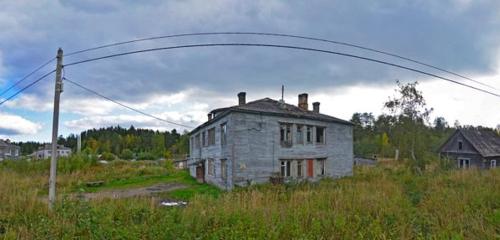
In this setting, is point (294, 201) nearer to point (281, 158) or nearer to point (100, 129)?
point (281, 158)

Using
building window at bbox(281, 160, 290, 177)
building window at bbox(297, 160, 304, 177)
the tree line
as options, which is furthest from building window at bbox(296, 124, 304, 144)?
the tree line

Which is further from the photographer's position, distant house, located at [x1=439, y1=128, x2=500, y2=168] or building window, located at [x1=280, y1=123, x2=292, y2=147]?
distant house, located at [x1=439, y1=128, x2=500, y2=168]

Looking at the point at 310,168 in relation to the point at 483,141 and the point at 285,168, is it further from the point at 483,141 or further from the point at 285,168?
the point at 483,141

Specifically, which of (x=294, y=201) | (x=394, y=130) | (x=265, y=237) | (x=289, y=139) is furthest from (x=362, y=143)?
(x=265, y=237)

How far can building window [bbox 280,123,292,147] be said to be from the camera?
77.9 ft

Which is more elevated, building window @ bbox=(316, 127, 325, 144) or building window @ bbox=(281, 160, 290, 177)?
building window @ bbox=(316, 127, 325, 144)

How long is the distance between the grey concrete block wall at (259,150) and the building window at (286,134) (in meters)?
0.29

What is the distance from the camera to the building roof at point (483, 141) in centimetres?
3838

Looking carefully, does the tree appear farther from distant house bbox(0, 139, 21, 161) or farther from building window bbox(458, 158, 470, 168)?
distant house bbox(0, 139, 21, 161)

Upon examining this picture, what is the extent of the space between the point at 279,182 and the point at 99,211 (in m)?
14.7

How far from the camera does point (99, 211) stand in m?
8.01

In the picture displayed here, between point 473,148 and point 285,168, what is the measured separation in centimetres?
2714

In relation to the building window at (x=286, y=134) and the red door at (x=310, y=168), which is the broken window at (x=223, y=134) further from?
the red door at (x=310, y=168)

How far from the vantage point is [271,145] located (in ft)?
75.5
